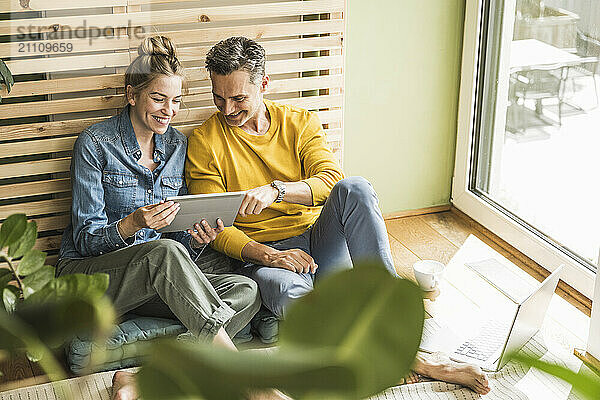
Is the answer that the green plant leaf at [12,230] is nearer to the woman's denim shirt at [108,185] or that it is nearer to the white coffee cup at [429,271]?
the woman's denim shirt at [108,185]

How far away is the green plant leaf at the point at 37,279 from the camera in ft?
0.91

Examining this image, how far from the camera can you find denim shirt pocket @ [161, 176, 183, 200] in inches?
96.7

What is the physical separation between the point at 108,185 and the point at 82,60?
0.46m

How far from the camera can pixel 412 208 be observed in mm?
3459

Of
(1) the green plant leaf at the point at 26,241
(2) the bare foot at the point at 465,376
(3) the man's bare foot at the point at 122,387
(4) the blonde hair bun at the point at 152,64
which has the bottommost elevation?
(2) the bare foot at the point at 465,376

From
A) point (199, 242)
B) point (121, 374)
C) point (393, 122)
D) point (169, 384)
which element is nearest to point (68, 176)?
point (199, 242)

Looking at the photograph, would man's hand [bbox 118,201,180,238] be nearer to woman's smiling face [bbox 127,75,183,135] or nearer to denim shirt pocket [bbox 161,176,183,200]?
denim shirt pocket [bbox 161,176,183,200]

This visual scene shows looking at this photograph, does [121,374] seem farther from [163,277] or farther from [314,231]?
[314,231]

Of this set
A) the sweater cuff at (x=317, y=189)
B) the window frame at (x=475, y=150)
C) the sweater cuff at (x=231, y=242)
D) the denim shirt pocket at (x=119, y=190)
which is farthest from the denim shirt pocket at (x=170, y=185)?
the window frame at (x=475, y=150)

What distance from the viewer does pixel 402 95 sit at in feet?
10.5

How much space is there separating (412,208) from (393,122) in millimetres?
450

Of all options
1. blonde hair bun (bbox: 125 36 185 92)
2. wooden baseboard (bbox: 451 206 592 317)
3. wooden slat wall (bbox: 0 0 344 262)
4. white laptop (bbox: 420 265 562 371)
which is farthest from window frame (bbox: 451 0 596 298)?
blonde hair bun (bbox: 125 36 185 92)

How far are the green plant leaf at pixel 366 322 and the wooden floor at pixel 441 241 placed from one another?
8.68 ft

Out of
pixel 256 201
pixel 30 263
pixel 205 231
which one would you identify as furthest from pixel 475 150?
pixel 30 263
